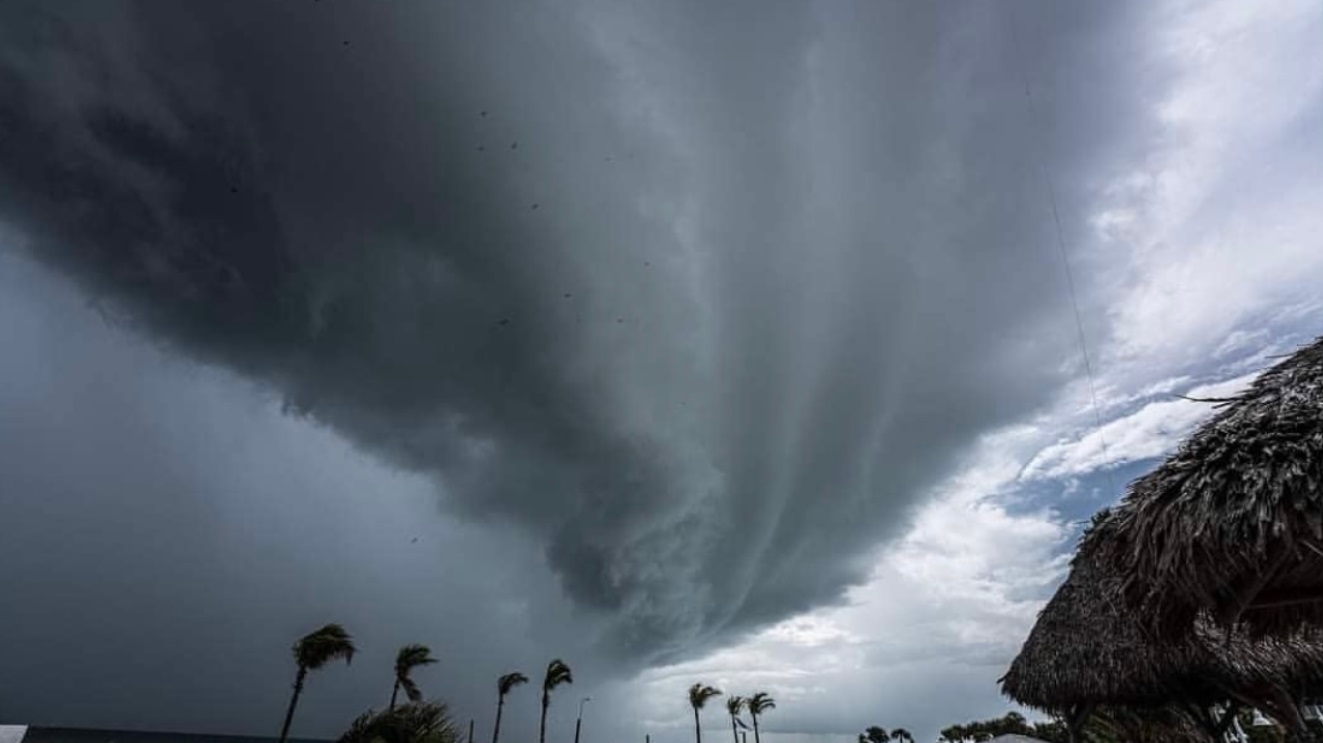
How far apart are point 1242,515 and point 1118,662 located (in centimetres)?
1469

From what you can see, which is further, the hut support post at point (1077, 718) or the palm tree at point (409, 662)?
the palm tree at point (409, 662)

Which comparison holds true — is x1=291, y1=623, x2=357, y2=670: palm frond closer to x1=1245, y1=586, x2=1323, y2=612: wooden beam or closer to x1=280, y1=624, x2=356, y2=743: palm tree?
x1=280, y1=624, x2=356, y2=743: palm tree

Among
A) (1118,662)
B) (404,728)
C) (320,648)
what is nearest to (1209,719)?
(1118,662)

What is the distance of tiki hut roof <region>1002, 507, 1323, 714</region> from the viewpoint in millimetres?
14930

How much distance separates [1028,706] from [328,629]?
32.1 metres

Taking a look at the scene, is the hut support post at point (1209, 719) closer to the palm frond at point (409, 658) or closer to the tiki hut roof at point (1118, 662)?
the tiki hut roof at point (1118, 662)

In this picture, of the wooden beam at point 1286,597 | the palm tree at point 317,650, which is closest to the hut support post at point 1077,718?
the wooden beam at point 1286,597

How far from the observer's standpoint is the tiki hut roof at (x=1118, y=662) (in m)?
14.9

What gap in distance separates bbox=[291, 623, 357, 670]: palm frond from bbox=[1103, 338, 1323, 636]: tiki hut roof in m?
34.1

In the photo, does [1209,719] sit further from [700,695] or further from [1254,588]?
[700,695]

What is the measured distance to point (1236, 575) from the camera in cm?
707

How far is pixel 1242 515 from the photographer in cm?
644

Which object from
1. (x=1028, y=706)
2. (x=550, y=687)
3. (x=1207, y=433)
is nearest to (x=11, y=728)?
(x=1207, y=433)

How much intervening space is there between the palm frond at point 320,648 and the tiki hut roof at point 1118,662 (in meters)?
31.1
